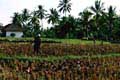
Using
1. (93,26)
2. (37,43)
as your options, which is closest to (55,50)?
(37,43)

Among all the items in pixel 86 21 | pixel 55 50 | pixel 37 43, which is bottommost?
pixel 55 50

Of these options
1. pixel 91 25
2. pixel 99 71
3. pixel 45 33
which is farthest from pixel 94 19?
pixel 99 71

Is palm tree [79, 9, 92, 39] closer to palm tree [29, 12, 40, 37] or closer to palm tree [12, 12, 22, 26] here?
palm tree [29, 12, 40, 37]

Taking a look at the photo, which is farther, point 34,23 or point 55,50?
point 34,23

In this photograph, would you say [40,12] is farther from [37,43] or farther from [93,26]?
[37,43]

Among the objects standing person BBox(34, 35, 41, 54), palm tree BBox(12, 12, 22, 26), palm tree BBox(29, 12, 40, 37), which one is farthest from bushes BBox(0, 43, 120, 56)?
palm tree BBox(12, 12, 22, 26)

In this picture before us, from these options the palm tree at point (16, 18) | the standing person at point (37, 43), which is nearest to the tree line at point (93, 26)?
the palm tree at point (16, 18)

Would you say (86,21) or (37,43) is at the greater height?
(86,21)

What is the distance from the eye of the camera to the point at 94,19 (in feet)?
219

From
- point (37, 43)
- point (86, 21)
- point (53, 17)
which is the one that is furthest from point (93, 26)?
point (37, 43)

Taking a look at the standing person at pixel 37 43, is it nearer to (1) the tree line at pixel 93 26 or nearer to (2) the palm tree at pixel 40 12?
(1) the tree line at pixel 93 26

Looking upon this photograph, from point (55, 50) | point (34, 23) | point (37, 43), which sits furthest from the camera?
point (34, 23)

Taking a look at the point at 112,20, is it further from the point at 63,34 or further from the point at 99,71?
the point at 99,71

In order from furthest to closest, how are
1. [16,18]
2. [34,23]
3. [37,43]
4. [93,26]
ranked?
[16,18]
[34,23]
[93,26]
[37,43]
